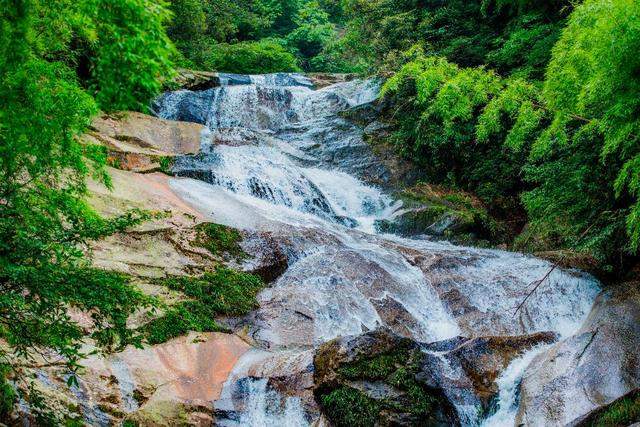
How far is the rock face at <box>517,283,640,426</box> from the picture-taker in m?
5.04

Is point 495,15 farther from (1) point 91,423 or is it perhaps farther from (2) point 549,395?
(1) point 91,423

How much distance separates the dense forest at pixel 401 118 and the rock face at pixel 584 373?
1.33 m

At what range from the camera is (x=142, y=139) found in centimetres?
1157

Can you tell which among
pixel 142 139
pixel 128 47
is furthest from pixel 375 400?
pixel 142 139

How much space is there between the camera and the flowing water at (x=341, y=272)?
6582mm

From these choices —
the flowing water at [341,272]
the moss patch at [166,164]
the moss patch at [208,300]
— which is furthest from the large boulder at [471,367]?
the moss patch at [166,164]

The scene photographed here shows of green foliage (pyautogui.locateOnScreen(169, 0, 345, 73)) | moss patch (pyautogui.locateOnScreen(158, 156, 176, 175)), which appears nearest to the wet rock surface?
moss patch (pyautogui.locateOnScreen(158, 156, 176, 175))

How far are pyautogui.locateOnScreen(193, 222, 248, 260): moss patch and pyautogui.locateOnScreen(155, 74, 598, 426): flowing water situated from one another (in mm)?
419

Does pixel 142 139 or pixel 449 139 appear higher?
pixel 142 139

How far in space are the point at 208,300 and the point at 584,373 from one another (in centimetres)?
479

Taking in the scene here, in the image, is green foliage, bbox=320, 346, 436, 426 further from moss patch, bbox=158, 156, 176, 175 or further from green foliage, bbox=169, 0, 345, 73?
green foliage, bbox=169, 0, 345, 73

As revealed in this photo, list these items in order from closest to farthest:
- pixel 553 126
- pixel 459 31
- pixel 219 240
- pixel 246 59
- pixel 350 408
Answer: pixel 350 408
pixel 553 126
pixel 219 240
pixel 459 31
pixel 246 59

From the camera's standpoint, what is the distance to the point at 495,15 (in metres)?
15.3

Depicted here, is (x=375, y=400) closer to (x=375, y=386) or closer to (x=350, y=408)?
(x=375, y=386)
